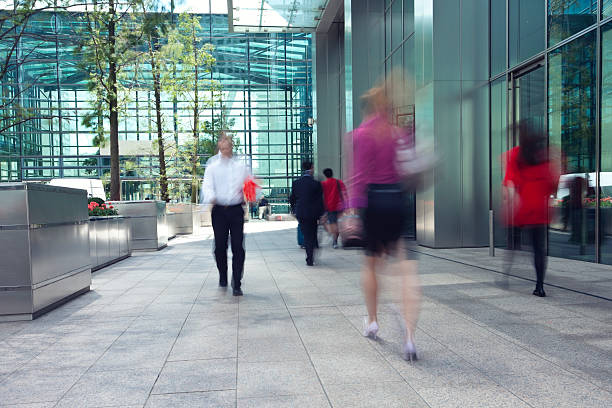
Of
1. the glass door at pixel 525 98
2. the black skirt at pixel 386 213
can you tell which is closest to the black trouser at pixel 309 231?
the glass door at pixel 525 98

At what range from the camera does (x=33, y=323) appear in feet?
15.5

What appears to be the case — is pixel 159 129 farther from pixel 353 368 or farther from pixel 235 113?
pixel 235 113

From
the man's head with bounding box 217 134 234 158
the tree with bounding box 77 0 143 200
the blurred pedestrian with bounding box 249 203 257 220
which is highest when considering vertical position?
the tree with bounding box 77 0 143 200

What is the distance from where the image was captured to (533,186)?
5.25 meters

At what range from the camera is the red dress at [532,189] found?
17.1ft

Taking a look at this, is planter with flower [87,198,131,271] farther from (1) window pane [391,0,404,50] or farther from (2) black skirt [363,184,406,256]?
(1) window pane [391,0,404,50]

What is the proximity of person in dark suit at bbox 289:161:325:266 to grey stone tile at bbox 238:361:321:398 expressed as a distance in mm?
5445

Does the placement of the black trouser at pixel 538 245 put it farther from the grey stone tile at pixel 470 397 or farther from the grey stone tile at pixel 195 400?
the grey stone tile at pixel 195 400

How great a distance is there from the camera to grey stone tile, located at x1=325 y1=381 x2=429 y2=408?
262 centimetres

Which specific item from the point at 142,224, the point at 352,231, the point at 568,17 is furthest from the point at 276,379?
the point at 142,224

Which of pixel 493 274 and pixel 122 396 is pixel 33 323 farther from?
pixel 493 274

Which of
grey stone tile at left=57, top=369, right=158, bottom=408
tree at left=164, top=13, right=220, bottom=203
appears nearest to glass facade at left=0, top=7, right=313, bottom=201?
tree at left=164, top=13, right=220, bottom=203

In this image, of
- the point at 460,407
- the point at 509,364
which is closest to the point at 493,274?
the point at 509,364

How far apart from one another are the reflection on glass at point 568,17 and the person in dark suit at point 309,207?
5074mm
